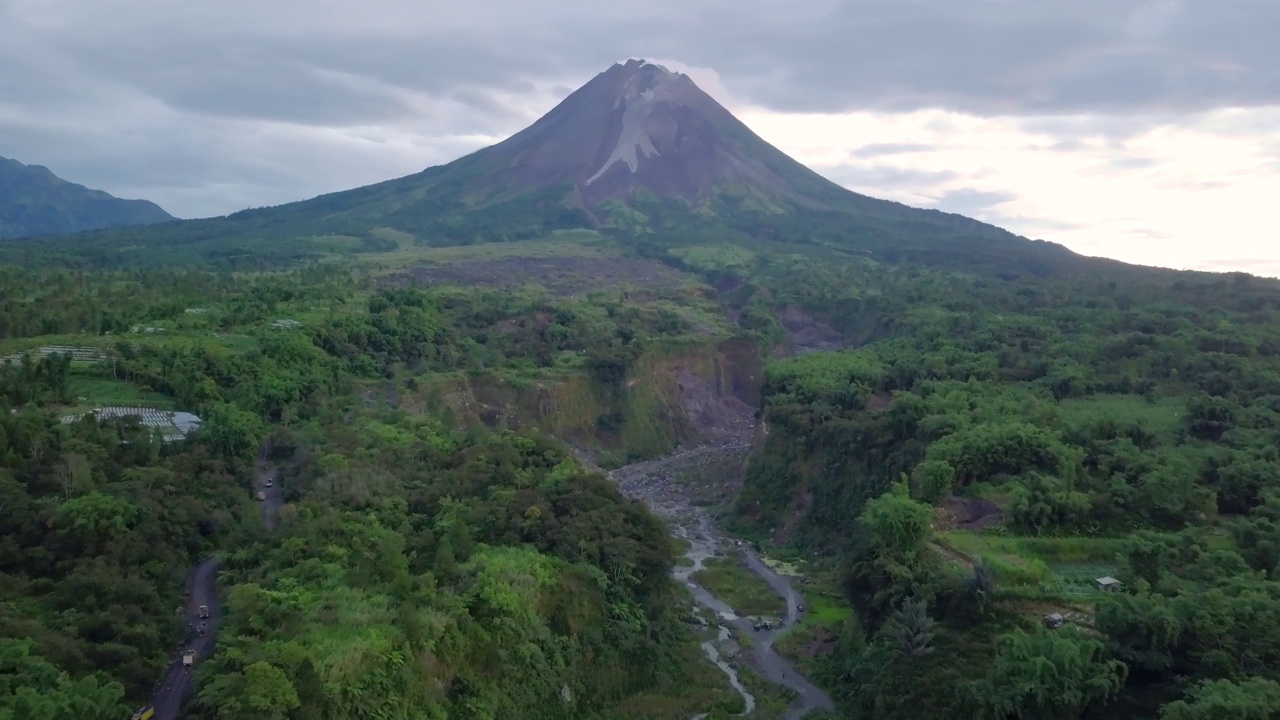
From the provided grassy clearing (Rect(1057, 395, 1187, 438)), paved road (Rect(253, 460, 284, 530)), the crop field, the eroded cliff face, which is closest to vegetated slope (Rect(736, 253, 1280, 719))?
grassy clearing (Rect(1057, 395, 1187, 438))

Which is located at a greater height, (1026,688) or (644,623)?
(1026,688)

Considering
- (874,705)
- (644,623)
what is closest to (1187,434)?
(874,705)

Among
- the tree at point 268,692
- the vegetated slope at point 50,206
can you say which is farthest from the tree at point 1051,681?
the vegetated slope at point 50,206

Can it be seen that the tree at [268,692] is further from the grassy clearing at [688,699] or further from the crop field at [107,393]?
the crop field at [107,393]

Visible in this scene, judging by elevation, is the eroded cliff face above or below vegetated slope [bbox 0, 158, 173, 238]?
below

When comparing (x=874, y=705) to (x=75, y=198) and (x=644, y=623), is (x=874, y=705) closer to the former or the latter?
(x=644, y=623)

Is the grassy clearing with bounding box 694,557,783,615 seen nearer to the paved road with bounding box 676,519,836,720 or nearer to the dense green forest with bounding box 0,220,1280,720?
the paved road with bounding box 676,519,836,720
